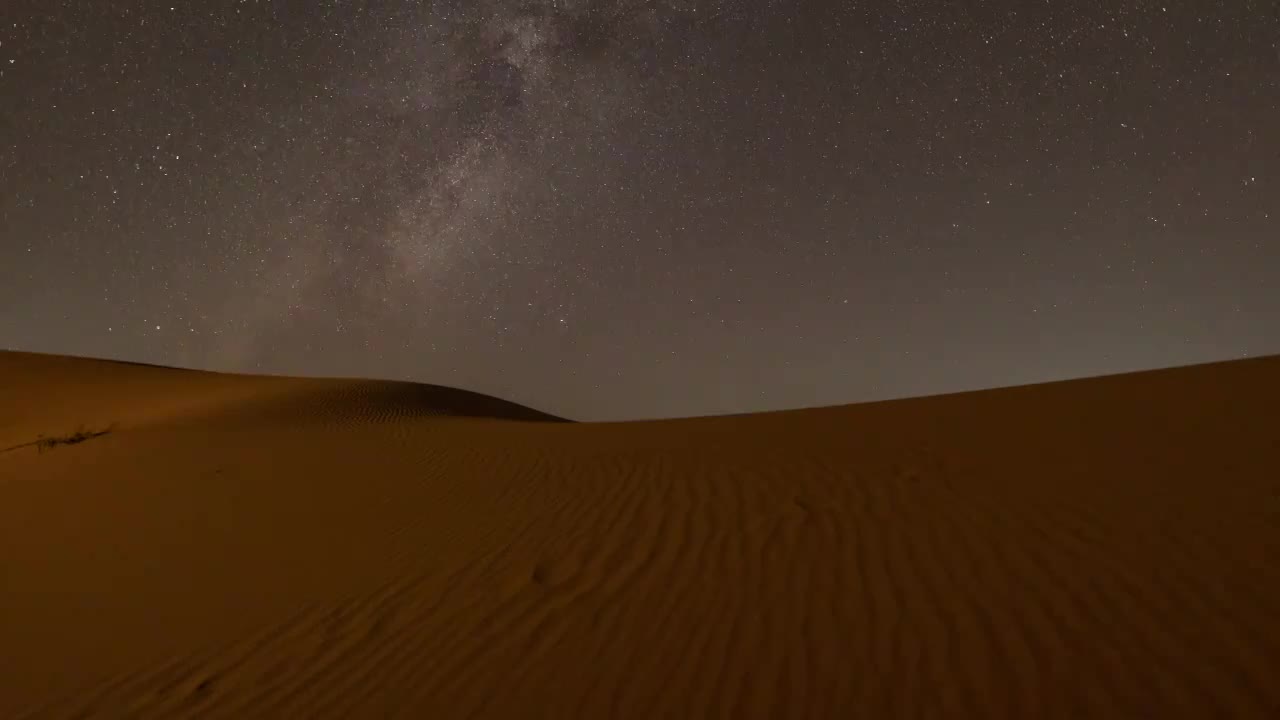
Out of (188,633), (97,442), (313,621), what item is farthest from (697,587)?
(97,442)

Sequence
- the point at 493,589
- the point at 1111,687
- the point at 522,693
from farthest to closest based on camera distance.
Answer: the point at 493,589, the point at 522,693, the point at 1111,687

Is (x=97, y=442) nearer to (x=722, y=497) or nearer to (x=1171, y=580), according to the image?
(x=722, y=497)

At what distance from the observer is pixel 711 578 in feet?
13.8

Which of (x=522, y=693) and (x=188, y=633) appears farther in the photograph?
(x=188, y=633)

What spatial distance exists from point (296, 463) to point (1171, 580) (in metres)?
9.82

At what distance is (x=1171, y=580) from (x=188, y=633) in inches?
233

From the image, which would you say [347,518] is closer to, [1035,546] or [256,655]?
[256,655]

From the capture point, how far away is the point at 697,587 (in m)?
4.10

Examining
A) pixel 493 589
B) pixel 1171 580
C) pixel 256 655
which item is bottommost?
pixel 256 655

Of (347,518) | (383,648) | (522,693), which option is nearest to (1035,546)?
(522,693)

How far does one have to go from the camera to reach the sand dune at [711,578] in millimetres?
2891

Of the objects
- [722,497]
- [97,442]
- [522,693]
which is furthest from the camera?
[97,442]

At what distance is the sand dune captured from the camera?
2.89m

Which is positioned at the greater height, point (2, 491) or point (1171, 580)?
point (1171, 580)
